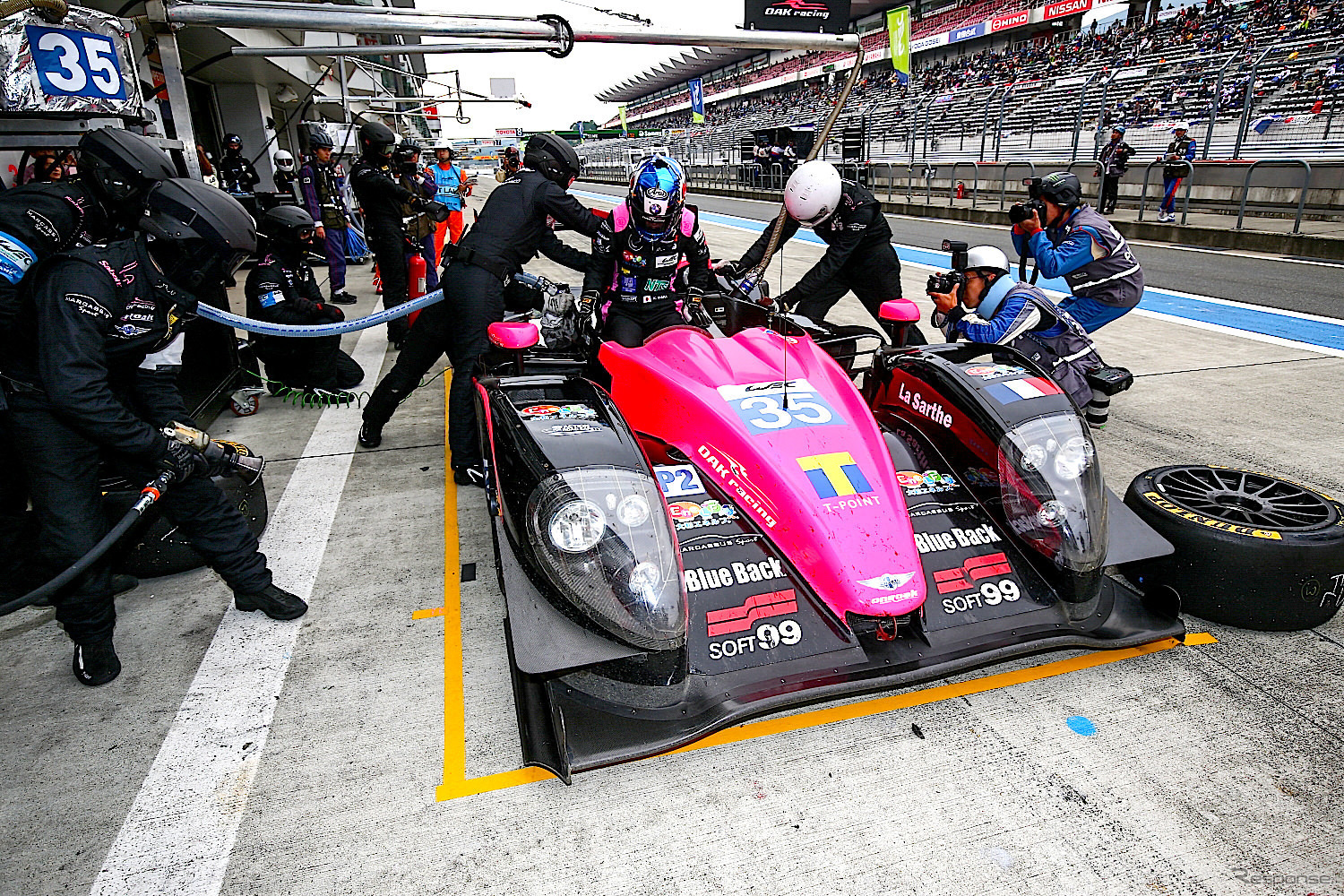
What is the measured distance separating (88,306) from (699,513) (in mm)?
2375

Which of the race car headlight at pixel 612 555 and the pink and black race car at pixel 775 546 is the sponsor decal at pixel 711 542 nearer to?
the pink and black race car at pixel 775 546

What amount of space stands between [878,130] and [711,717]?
114ft

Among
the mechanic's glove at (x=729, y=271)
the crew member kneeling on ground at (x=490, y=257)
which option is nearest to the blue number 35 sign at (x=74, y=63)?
the crew member kneeling on ground at (x=490, y=257)

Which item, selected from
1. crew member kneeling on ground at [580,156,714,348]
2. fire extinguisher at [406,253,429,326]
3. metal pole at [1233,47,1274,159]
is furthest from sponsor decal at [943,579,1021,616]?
metal pole at [1233,47,1274,159]

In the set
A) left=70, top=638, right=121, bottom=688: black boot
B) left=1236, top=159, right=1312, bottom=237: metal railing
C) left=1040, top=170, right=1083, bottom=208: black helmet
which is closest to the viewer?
left=70, top=638, right=121, bottom=688: black boot

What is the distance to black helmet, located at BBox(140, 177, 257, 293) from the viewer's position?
2.94 meters

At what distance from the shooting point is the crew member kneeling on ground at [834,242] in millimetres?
5352

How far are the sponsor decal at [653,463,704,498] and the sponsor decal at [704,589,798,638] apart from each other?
630mm

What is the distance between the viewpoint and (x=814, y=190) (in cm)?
532

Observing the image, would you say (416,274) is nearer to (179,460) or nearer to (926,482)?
(179,460)

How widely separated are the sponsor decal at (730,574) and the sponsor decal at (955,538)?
1.93 ft

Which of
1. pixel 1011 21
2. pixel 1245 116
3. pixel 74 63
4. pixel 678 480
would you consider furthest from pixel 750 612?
pixel 1011 21

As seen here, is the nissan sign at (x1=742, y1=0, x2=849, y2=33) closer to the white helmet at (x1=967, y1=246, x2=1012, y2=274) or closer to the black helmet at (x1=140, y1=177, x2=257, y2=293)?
the white helmet at (x1=967, y1=246, x2=1012, y2=274)

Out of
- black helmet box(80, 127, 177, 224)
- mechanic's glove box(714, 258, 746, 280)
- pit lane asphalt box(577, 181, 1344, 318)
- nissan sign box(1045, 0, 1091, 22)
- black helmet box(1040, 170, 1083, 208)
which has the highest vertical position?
nissan sign box(1045, 0, 1091, 22)
